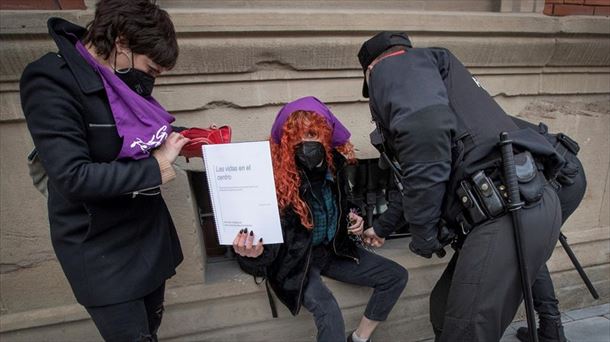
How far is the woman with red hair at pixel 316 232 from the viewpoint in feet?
6.55

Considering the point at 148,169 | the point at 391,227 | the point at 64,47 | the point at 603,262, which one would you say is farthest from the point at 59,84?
the point at 603,262

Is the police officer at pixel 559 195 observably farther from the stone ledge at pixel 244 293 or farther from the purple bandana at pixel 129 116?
the purple bandana at pixel 129 116

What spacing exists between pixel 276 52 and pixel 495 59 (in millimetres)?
1444

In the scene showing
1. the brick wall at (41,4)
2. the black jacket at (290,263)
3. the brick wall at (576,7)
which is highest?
the brick wall at (41,4)

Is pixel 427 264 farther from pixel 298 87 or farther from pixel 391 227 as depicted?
pixel 298 87

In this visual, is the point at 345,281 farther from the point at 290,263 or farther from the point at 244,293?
the point at 244,293

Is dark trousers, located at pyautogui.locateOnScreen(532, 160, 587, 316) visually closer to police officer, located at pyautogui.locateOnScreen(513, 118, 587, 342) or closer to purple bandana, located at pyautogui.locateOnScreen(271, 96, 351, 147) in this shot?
police officer, located at pyautogui.locateOnScreen(513, 118, 587, 342)

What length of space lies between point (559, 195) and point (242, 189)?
174 cm

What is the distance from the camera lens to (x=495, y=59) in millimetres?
2436

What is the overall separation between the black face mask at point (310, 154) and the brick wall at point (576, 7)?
188cm

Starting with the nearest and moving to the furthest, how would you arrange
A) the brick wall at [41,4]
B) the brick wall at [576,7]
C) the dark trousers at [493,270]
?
the dark trousers at [493,270] → the brick wall at [41,4] → the brick wall at [576,7]

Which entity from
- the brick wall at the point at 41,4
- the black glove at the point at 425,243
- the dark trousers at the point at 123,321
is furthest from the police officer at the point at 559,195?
the brick wall at the point at 41,4

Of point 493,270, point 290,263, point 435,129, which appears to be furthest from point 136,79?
point 493,270

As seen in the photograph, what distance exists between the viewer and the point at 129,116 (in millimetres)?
1266
